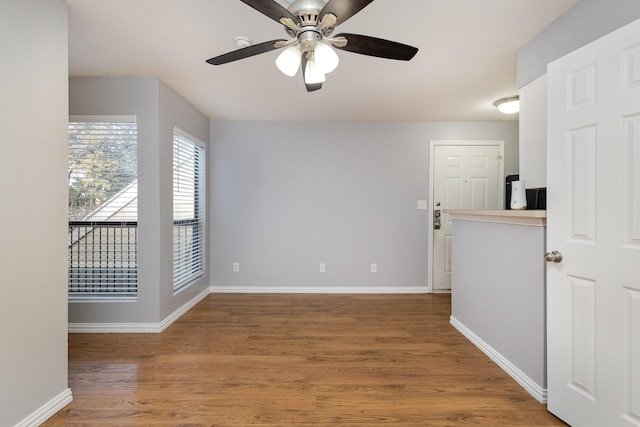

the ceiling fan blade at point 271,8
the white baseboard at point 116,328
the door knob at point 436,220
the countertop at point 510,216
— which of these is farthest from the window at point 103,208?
the door knob at point 436,220

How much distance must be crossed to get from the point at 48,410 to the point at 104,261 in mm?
1555

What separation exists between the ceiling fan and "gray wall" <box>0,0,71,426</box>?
0.94 metres

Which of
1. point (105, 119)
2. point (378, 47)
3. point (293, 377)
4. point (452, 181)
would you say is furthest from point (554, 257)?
point (105, 119)

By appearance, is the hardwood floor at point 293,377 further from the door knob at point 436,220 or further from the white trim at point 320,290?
the door knob at point 436,220

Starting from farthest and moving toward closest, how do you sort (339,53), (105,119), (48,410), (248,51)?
1. (105,119)
2. (339,53)
3. (48,410)
4. (248,51)

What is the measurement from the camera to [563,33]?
2057mm

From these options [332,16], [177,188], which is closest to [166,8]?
[332,16]

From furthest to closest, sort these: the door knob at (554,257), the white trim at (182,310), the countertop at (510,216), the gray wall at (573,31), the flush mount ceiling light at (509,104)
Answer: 1. the flush mount ceiling light at (509,104)
2. the white trim at (182,310)
3. the countertop at (510,216)
4. the door knob at (554,257)
5. the gray wall at (573,31)

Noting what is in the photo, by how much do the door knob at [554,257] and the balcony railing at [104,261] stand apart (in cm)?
327

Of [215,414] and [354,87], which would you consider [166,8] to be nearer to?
[354,87]

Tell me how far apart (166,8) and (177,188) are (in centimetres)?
201

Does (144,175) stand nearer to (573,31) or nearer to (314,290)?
(314,290)

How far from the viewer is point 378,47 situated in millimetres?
1649

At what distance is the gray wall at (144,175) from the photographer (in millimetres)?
3055
